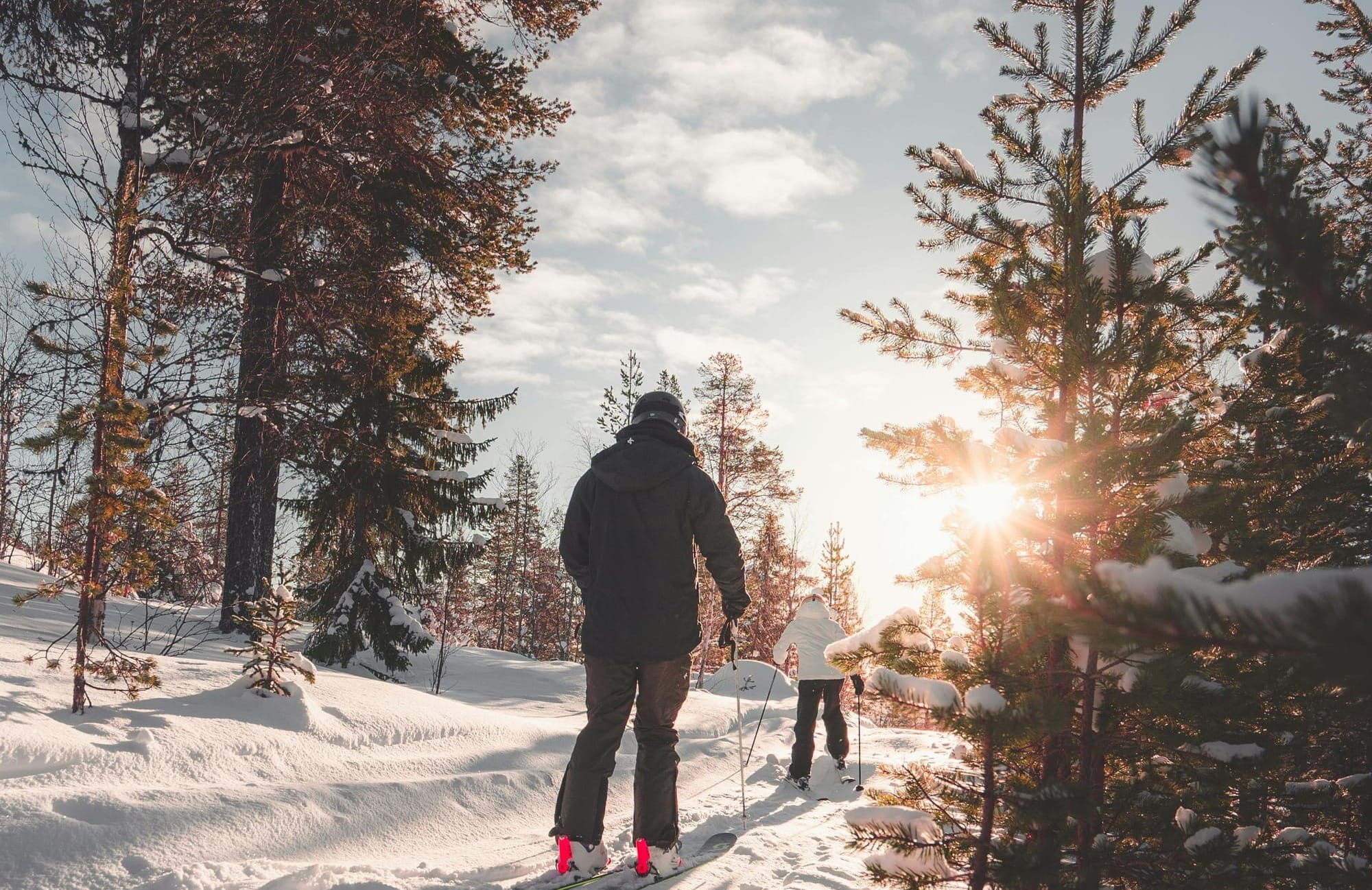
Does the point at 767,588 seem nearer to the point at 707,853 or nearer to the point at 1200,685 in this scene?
the point at 707,853

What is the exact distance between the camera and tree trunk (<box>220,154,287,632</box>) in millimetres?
9141

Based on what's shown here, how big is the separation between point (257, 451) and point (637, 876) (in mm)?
8336

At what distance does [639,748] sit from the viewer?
3.71 metres

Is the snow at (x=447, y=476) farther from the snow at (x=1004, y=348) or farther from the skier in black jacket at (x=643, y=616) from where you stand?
the snow at (x=1004, y=348)

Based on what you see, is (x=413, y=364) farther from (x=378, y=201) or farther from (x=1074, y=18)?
(x=1074, y=18)

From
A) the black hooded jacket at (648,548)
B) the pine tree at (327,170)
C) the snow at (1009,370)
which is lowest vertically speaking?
the black hooded jacket at (648,548)

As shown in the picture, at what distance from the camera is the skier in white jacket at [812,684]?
6.84 meters

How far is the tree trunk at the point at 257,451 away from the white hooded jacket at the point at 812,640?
22.6ft

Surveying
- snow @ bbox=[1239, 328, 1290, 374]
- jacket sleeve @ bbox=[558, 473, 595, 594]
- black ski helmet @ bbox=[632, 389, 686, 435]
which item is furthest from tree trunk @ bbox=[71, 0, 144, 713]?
snow @ bbox=[1239, 328, 1290, 374]

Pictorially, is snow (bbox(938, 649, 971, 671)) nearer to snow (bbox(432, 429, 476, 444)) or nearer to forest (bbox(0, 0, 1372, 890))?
forest (bbox(0, 0, 1372, 890))

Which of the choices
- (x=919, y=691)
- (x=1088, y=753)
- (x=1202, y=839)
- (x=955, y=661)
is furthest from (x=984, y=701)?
(x=1202, y=839)

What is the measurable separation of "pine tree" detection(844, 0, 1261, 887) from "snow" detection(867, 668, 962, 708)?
0.01 metres

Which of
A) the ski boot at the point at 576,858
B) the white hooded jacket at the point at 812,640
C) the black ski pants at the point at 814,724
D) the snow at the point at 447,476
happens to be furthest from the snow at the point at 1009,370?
the snow at the point at 447,476

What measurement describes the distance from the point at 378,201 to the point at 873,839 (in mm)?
10832
